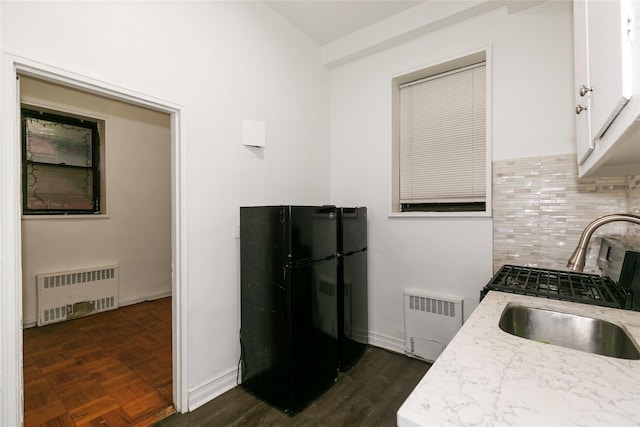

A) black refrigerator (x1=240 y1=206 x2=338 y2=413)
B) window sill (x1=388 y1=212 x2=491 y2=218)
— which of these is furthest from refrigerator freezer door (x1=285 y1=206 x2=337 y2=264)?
window sill (x1=388 y1=212 x2=491 y2=218)

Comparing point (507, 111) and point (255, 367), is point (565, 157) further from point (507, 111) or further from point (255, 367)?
point (255, 367)

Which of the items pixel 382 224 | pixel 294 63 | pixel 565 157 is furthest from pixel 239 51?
pixel 565 157

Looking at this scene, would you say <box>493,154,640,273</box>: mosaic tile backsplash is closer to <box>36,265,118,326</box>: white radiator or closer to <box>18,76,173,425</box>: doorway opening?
<box>18,76,173,425</box>: doorway opening

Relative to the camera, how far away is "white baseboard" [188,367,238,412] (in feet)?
6.21

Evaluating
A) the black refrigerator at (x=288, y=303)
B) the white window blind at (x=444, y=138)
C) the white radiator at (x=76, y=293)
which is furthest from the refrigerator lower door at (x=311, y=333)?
the white radiator at (x=76, y=293)

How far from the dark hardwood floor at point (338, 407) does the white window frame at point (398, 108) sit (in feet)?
4.38

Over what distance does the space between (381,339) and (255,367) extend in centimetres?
126

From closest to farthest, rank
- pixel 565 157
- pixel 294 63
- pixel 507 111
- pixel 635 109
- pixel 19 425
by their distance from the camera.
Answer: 1. pixel 635 109
2. pixel 19 425
3. pixel 565 157
4. pixel 507 111
5. pixel 294 63

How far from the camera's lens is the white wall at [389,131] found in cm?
202

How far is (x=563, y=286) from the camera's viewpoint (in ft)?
5.00

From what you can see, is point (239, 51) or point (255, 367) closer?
point (255, 367)

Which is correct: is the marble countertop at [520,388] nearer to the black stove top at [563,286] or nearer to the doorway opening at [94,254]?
the black stove top at [563,286]

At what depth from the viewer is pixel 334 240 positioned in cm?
219

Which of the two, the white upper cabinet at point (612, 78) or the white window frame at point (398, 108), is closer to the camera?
the white upper cabinet at point (612, 78)
